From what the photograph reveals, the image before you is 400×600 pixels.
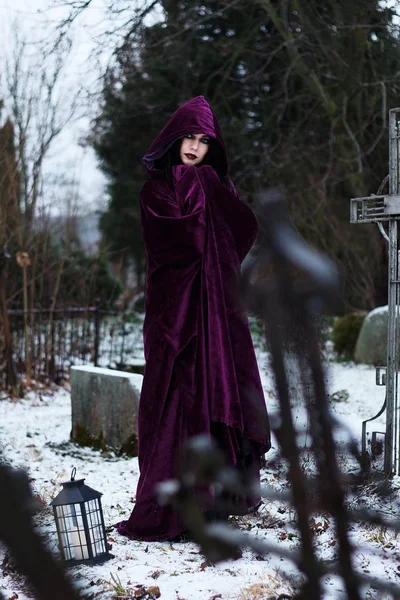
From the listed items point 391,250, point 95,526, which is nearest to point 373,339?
point 391,250

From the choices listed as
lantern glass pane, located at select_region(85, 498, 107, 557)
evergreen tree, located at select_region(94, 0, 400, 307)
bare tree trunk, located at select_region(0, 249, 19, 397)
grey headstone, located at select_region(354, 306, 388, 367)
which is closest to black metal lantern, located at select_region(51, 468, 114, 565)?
lantern glass pane, located at select_region(85, 498, 107, 557)

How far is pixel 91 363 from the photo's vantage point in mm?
9383

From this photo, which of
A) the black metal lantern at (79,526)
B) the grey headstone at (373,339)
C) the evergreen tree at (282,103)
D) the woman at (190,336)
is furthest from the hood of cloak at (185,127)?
the grey headstone at (373,339)

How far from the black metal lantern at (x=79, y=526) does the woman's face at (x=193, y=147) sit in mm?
1502

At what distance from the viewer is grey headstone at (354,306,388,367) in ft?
31.2

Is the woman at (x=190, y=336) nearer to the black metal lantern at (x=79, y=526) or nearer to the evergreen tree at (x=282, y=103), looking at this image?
the black metal lantern at (x=79, y=526)

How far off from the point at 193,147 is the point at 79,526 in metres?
1.71

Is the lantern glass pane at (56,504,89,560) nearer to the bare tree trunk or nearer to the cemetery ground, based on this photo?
the cemetery ground

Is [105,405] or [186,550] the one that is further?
[105,405]

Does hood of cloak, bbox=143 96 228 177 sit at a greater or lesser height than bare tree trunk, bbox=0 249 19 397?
greater

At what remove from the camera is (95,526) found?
2949 millimetres

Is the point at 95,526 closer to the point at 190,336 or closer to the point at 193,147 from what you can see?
the point at 190,336

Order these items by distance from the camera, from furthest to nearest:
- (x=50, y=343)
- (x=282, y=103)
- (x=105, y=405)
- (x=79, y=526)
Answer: (x=282, y=103), (x=50, y=343), (x=105, y=405), (x=79, y=526)

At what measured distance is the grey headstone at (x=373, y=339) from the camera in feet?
31.2
